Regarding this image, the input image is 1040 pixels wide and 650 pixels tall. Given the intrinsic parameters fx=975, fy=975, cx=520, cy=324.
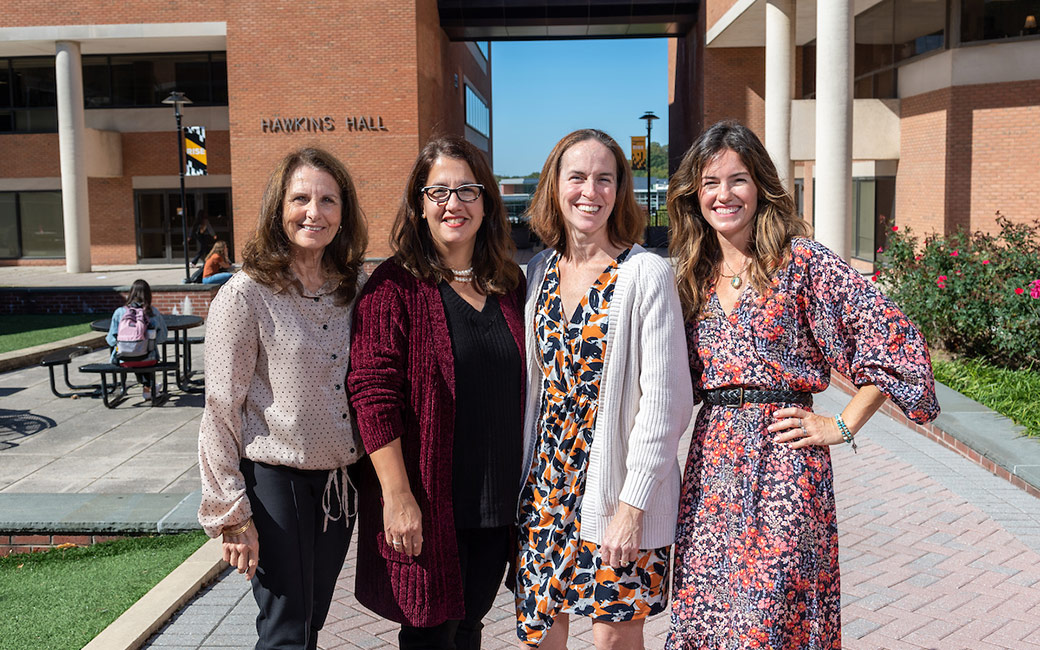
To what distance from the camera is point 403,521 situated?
2.84 meters

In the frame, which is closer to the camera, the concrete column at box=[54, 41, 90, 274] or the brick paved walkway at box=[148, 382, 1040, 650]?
the brick paved walkway at box=[148, 382, 1040, 650]

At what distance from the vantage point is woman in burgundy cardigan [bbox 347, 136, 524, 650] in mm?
2852

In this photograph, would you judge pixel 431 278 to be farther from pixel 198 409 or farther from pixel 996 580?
pixel 198 409

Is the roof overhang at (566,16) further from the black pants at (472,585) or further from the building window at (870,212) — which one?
the black pants at (472,585)

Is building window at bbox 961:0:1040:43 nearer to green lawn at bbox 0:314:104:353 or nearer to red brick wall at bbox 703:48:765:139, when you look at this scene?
red brick wall at bbox 703:48:765:139

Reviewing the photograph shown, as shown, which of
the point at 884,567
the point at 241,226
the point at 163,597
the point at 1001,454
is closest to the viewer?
the point at 163,597

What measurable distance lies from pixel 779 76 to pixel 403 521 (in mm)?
21131

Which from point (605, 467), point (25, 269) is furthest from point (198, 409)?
point (25, 269)

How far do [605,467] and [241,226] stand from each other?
25710 mm

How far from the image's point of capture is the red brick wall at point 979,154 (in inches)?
720

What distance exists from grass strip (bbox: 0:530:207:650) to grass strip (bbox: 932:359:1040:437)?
5.87 meters

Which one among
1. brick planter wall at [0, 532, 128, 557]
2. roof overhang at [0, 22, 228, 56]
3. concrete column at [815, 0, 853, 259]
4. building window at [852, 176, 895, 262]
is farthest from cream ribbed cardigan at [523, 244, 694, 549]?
roof overhang at [0, 22, 228, 56]

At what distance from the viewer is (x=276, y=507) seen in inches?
116

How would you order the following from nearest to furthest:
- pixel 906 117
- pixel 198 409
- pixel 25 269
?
pixel 198 409, pixel 906 117, pixel 25 269
